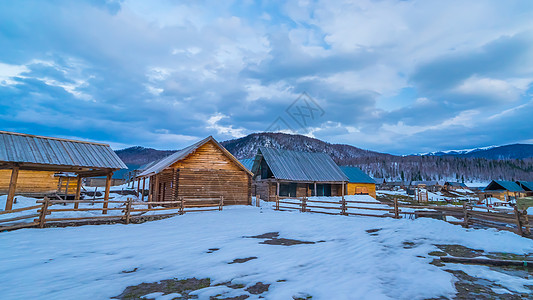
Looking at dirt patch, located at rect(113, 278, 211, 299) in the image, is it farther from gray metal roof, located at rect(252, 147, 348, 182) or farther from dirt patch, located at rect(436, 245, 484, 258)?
gray metal roof, located at rect(252, 147, 348, 182)

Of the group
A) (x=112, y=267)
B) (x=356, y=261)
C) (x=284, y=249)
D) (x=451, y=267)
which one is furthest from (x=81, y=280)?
(x=451, y=267)

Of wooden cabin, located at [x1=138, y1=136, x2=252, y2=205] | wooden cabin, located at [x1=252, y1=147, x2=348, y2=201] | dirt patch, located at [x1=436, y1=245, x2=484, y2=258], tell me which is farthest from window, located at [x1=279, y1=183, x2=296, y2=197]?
dirt patch, located at [x1=436, y1=245, x2=484, y2=258]

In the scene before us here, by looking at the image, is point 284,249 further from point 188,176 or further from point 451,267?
point 188,176

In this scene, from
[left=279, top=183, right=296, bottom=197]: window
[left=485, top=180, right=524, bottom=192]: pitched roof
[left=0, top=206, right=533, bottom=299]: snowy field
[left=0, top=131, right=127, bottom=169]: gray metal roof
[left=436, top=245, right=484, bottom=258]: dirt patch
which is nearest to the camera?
[left=0, top=206, right=533, bottom=299]: snowy field

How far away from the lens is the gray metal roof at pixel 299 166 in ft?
105

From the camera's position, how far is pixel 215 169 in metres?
22.9

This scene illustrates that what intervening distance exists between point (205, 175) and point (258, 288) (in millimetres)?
17769

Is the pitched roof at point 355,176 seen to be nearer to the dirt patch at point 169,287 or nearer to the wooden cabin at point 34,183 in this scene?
the wooden cabin at point 34,183

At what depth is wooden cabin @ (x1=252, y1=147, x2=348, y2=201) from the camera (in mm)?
31953

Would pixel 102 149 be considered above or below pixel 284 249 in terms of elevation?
above

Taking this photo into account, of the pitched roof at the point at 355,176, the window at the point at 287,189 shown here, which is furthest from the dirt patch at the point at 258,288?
the pitched roof at the point at 355,176

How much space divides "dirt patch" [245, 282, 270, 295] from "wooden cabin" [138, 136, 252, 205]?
54.3 feet

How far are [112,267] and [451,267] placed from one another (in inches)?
321

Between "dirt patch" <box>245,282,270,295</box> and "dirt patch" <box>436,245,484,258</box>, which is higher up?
"dirt patch" <box>436,245,484,258</box>
